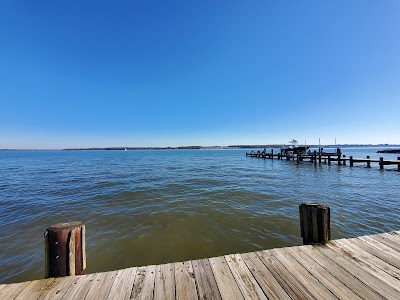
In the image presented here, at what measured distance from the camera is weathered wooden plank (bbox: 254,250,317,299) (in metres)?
2.50

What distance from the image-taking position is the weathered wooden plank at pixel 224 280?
8.35ft

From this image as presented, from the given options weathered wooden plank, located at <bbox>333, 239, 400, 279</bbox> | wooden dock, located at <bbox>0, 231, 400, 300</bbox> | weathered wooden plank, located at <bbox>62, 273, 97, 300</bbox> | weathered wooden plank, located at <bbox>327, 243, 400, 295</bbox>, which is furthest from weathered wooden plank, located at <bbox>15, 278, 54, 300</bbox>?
weathered wooden plank, located at <bbox>333, 239, 400, 279</bbox>

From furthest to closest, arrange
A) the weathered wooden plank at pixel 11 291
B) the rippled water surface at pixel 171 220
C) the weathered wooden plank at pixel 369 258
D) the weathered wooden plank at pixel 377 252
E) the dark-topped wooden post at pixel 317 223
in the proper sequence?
the rippled water surface at pixel 171 220, the dark-topped wooden post at pixel 317 223, the weathered wooden plank at pixel 377 252, the weathered wooden plank at pixel 369 258, the weathered wooden plank at pixel 11 291

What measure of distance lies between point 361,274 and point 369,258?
63 centimetres

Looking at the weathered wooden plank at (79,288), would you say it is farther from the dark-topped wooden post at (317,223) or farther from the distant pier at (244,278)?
the dark-topped wooden post at (317,223)

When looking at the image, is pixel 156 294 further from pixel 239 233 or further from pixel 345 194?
pixel 345 194

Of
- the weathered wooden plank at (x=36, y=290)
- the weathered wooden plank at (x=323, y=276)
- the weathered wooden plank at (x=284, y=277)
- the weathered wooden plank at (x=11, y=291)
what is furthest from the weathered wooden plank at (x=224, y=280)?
the weathered wooden plank at (x=11, y=291)

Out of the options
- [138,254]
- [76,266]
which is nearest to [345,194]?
[138,254]

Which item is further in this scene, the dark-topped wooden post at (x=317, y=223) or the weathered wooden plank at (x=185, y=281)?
the dark-topped wooden post at (x=317, y=223)

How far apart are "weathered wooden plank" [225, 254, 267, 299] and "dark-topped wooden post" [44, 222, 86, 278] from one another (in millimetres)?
2645

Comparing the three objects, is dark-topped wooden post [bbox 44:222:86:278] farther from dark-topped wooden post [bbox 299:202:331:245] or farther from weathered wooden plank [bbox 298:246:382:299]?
dark-topped wooden post [bbox 299:202:331:245]

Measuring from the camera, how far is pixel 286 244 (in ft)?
18.4

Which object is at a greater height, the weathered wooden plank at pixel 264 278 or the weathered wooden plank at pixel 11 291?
the weathered wooden plank at pixel 264 278

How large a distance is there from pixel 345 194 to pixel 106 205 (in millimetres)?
13644
